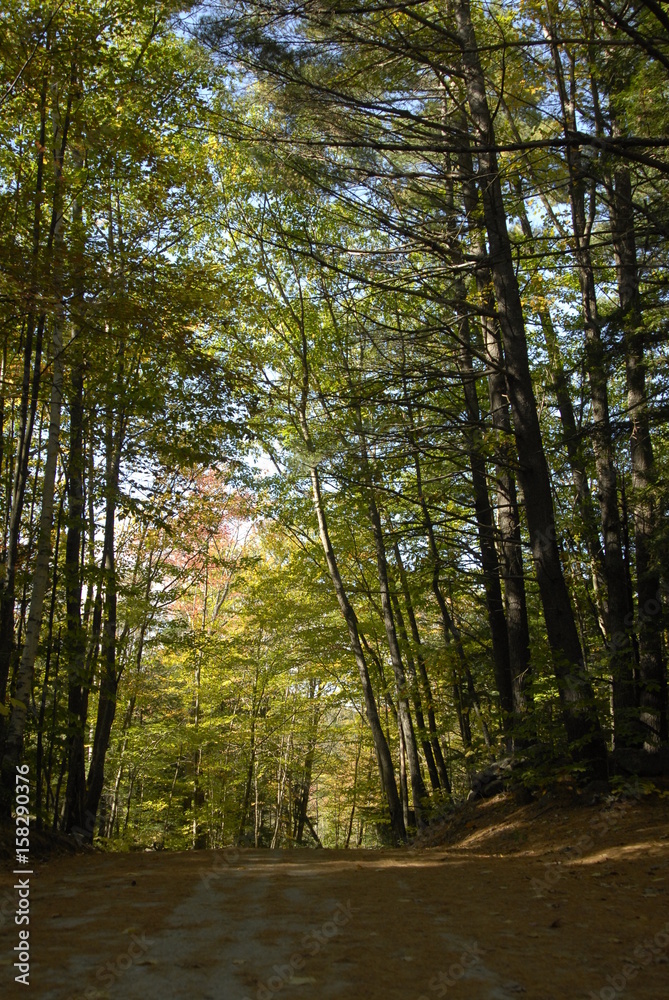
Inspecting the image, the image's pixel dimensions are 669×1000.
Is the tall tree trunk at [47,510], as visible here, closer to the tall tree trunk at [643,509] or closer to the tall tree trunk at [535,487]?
the tall tree trunk at [535,487]

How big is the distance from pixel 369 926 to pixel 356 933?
0.21 metres

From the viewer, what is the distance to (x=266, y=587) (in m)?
16.4

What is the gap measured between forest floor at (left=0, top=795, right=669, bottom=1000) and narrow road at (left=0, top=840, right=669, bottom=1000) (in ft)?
0.04

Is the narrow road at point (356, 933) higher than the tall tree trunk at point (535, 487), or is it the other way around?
the tall tree trunk at point (535, 487)

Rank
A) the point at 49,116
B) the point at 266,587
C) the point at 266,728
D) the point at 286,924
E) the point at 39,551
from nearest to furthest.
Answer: the point at 286,924 → the point at 39,551 → the point at 49,116 → the point at 266,587 → the point at 266,728

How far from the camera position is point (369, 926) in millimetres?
3779

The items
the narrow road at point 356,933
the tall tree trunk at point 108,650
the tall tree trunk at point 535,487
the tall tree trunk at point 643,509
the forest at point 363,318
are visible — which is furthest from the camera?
the tall tree trunk at point 108,650

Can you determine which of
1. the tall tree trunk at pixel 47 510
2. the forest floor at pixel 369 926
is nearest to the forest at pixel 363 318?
the tall tree trunk at pixel 47 510

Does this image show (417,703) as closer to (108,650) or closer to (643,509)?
(108,650)

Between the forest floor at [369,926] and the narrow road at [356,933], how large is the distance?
1 centimetres

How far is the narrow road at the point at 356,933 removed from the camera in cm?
273

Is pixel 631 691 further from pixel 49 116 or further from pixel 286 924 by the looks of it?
pixel 49 116

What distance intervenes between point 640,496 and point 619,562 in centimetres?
152

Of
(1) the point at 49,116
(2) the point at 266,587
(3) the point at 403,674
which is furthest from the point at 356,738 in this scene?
(1) the point at 49,116
